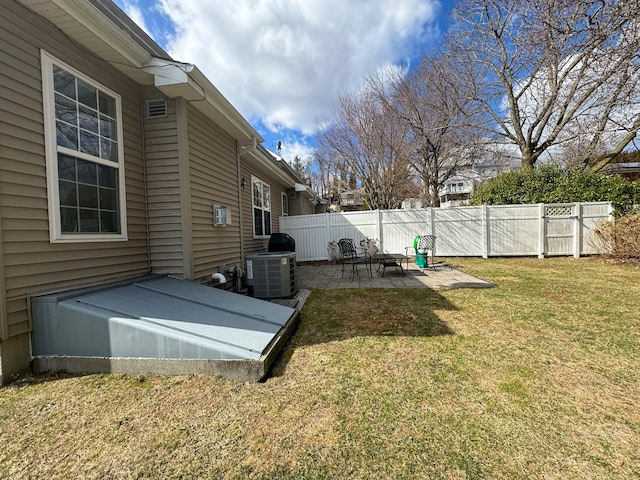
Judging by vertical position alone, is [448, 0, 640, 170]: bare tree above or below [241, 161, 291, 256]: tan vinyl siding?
above

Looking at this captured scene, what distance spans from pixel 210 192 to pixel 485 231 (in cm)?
918

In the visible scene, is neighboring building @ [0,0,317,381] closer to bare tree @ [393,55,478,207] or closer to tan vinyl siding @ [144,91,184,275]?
tan vinyl siding @ [144,91,184,275]

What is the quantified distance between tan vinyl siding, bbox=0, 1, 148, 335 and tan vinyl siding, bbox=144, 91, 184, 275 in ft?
3.34

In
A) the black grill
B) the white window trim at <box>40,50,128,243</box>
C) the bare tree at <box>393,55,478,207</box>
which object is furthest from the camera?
the bare tree at <box>393,55,478,207</box>

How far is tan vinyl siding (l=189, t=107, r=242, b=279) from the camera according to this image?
4.41 meters

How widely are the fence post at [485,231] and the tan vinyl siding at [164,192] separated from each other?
9.68 meters

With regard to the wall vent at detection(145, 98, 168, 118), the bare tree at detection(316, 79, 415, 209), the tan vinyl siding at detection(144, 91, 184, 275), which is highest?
the bare tree at detection(316, 79, 415, 209)

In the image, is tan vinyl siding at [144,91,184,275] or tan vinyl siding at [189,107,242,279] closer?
tan vinyl siding at [144,91,184,275]

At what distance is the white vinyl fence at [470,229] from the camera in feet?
30.3

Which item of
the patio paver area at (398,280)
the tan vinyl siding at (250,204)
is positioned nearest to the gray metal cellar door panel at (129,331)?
the patio paver area at (398,280)

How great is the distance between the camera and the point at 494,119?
1294 cm

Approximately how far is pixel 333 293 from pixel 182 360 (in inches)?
138

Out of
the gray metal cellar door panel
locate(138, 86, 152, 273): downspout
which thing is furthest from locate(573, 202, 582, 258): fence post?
locate(138, 86, 152, 273): downspout

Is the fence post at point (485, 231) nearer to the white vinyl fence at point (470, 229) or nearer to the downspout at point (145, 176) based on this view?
the white vinyl fence at point (470, 229)
